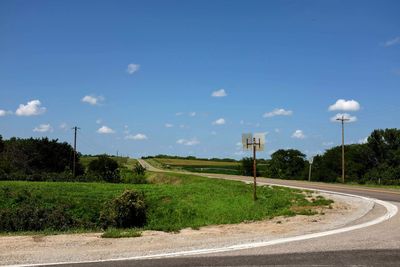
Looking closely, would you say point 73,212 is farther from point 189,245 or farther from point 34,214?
point 189,245

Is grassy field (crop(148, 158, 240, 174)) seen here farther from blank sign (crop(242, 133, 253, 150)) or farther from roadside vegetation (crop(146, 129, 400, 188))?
blank sign (crop(242, 133, 253, 150))

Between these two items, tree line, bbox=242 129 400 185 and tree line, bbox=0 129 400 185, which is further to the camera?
tree line, bbox=242 129 400 185

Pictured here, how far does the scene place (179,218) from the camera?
26750 mm

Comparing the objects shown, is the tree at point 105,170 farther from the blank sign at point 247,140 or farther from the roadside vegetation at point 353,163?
the blank sign at point 247,140

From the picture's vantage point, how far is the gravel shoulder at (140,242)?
8.35 metres

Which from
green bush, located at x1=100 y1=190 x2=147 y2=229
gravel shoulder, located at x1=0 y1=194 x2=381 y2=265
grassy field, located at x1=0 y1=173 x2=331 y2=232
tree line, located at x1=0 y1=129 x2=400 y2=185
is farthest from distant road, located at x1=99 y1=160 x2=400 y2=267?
tree line, located at x1=0 y1=129 x2=400 y2=185

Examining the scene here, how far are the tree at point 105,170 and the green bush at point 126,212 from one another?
36499 mm

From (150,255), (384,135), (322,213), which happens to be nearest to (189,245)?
(150,255)

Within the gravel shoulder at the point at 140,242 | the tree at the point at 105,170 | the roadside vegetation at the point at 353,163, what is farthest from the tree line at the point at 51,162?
the gravel shoulder at the point at 140,242

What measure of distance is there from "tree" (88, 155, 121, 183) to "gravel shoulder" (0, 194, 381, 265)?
165ft

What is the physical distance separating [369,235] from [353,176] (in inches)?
2726

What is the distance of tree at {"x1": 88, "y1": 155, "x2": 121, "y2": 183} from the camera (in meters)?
62.1

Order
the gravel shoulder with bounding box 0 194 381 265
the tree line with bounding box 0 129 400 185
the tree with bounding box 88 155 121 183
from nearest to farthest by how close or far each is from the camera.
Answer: the gravel shoulder with bounding box 0 194 381 265, the tree with bounding box 88 155 121 183, the tree line with bounding box 0 129 400 185

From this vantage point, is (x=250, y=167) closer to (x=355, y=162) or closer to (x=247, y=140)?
(x=355, y=162)
